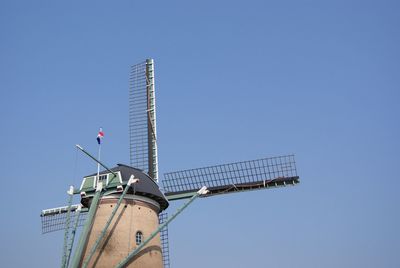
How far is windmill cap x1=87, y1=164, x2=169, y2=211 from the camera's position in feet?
83.9

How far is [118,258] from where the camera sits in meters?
23.7

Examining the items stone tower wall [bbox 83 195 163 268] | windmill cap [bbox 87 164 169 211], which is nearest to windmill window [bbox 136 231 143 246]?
stone tower wall [bbox 83 195 163 268]

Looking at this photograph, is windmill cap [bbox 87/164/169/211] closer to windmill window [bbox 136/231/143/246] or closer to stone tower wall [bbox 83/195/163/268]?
stone tower wall [bbox 83/195/163/268]

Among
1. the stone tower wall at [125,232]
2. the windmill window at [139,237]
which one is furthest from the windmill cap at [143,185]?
the windmill window at [139,237]

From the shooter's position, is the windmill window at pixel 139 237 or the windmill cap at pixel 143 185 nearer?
the windmill window at pixel 139 237

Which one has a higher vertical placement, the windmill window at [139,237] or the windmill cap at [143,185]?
the windmill cap at [143,185]

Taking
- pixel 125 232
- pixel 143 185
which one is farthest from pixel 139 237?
pixel 143 185

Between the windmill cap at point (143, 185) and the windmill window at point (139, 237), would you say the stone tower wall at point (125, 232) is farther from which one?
the windmill cap at point (143, 185)

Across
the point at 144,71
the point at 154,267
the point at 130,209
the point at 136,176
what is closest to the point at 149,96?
the point at 144,71

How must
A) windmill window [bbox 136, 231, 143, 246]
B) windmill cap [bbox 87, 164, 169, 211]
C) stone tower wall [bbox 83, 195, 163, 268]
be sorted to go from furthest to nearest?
1. windmill cap [bbox 87, 164, 169, 211]
2. windmill window [bbox 136, 231, 143, 246]
3. stone tower wall [bbox 83, 195, 163, 268]

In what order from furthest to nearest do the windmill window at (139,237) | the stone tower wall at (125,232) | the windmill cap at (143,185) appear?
the windmill cap at (143,185), the windmill window at (139,237), the stone tower wall at (125,232)

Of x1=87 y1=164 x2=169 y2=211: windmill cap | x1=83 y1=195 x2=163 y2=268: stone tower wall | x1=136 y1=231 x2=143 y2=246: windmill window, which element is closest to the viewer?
x1=83 y1=195 x2=163 y2=268: stone tower wall

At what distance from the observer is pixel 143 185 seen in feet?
85.8

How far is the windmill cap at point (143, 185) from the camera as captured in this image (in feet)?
83.9
